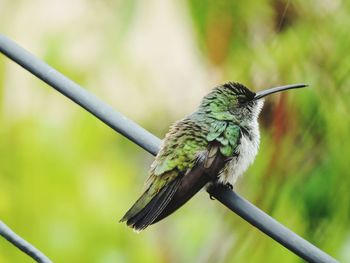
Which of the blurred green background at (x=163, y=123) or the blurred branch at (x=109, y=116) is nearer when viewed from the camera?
the blurred branch at (x=109, y=116)

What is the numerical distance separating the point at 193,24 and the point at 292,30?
325 mm

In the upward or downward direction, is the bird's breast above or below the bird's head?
below

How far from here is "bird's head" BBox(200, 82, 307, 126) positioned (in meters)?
1.82

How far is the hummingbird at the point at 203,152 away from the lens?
1462mm

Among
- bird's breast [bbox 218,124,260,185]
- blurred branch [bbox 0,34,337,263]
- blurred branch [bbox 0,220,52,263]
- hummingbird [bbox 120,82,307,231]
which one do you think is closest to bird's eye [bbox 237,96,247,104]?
hummingbird [bbox 120,82,307,231]

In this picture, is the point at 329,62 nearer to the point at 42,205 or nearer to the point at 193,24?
the point at 193,24

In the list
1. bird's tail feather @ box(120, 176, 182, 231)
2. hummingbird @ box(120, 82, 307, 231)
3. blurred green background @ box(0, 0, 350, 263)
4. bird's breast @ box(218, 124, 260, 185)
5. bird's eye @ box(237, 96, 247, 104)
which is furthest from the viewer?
blurred green background @ box(0, 0, 350, 263)

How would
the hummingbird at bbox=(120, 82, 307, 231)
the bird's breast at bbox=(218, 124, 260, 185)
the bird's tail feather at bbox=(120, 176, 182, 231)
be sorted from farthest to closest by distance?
the bird's breast at bbox=(218, 124, 260, 185) → the hummingbird at bbox=(120, 82, 307, 231) → the bird's tail feather at bbox=(120, 176, 182, 231)

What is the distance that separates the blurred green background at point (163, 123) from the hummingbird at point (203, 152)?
41 centimetres

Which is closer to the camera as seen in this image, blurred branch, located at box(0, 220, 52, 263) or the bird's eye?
blurred branch, located at box(0, 220, 52, 263)

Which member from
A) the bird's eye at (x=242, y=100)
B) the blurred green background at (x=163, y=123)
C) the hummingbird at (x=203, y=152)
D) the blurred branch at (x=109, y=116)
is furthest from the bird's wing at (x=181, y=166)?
the blurred green background at (x=163, y=123)

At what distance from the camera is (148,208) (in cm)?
140

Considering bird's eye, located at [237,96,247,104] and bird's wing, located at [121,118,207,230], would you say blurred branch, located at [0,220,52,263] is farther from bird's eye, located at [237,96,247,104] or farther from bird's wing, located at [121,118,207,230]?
bird's eye, located at [237,96,247,104]

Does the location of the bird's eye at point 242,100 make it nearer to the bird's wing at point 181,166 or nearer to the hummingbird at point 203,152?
the hummingbird at point 203,152
